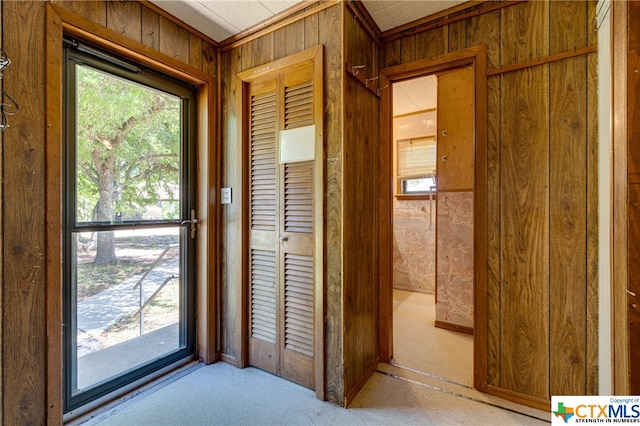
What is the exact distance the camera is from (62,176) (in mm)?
1609

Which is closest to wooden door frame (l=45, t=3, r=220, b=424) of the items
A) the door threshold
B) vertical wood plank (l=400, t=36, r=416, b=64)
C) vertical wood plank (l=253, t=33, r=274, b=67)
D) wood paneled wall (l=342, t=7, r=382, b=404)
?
the door threshold

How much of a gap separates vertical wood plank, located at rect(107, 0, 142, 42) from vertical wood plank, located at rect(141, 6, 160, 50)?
2 centimetres

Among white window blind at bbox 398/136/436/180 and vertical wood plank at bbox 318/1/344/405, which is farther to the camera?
white window blind at bbox 398/136/436/180

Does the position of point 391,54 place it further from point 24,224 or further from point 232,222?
point 24,224

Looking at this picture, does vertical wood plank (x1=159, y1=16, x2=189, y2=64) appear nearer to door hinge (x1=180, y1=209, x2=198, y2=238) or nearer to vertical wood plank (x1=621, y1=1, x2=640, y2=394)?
door hinge (x1=180, y1=209, x2=198, y2=238)

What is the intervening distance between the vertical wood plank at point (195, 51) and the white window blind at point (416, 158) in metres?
3.13

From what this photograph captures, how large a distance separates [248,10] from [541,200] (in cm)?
226

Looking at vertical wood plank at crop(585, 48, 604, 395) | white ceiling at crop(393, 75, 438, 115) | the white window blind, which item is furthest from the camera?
the white window blind

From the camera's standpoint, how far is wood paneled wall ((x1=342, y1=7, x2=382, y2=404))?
5.89ft

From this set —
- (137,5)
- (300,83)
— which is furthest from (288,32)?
(137,5)

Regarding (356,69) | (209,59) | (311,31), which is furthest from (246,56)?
(356,69)

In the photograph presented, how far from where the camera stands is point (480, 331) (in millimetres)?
1883

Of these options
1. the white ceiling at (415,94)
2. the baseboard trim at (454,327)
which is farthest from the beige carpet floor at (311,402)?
the white ceiling at (415,94)

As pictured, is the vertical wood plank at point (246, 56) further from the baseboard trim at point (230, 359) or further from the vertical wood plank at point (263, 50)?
the baseboard trim at point (230, 359)
